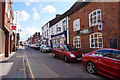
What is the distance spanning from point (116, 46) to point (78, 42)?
6.17m

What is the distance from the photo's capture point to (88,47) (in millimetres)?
11617

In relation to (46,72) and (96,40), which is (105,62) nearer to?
(46,72)

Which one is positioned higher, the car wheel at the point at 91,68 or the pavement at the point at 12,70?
the car wheel at the point at 91,68

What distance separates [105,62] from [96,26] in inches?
272

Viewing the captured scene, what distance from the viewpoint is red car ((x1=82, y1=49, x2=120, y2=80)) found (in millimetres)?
4027

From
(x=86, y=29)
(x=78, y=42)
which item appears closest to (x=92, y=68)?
(x=86, y=29)

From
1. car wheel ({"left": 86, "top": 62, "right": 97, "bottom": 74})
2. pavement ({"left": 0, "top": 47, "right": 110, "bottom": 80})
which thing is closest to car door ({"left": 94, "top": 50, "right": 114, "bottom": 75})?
car wheel ({"left": 86, "top": 62, "right": 97, "bottom": 74})

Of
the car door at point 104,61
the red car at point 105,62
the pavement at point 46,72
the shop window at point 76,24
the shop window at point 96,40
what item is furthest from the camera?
the shop window at point 76,24

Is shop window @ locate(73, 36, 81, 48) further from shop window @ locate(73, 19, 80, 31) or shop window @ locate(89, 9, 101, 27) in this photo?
shop window @ locate(89, 9, 101, 27)

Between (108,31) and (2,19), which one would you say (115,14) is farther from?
(2,19)

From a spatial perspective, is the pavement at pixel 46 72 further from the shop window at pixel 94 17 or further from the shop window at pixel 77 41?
the shop window at pixel 77 41

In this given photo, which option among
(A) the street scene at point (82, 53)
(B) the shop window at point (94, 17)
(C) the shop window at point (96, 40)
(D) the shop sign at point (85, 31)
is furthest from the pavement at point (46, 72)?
(B) the shop window at point (94, 17)

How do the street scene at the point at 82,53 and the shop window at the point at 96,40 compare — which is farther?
the shop window at the point at 96,40

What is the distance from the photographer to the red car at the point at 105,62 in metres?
4.03
